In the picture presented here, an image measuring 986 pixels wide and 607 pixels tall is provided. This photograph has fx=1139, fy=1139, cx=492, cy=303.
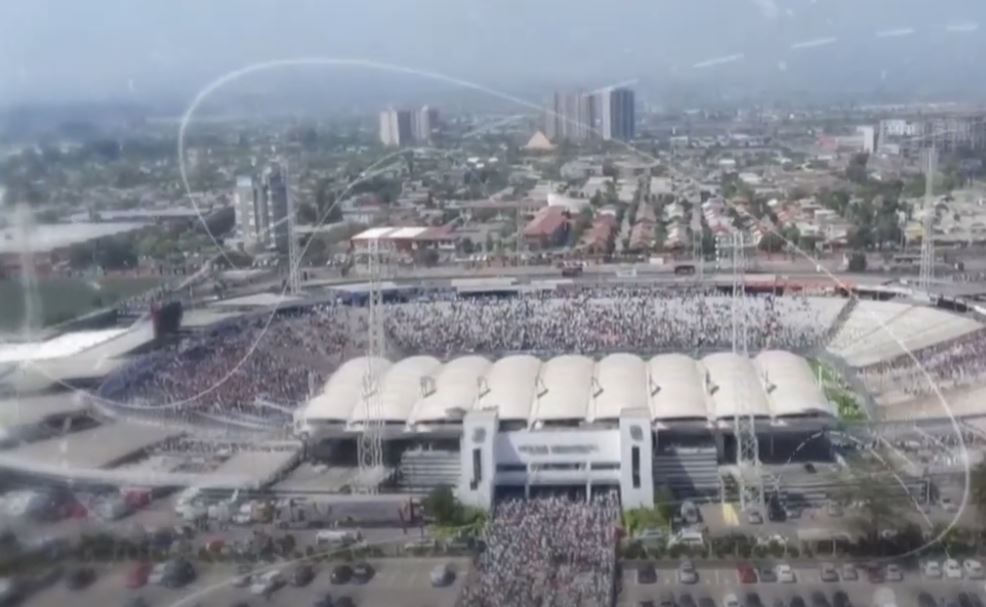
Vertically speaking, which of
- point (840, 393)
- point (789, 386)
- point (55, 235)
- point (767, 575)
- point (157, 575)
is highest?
point (55, 235)

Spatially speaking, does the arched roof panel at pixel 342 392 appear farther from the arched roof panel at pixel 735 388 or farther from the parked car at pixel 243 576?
the arched roof panel at pixel 735 388

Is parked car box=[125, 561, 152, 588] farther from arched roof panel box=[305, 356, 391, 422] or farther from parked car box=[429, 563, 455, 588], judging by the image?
arched roof panel box=[305, 356, 391, 422]

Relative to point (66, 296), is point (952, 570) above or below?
below

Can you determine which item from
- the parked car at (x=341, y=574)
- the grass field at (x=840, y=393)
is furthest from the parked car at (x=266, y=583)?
the grass field at (x=840, y=393)

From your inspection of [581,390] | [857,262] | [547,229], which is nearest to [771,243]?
[857,262]

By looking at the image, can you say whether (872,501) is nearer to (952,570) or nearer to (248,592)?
(952,570)

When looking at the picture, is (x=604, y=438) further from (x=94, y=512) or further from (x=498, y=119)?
(x=498, y=119)
